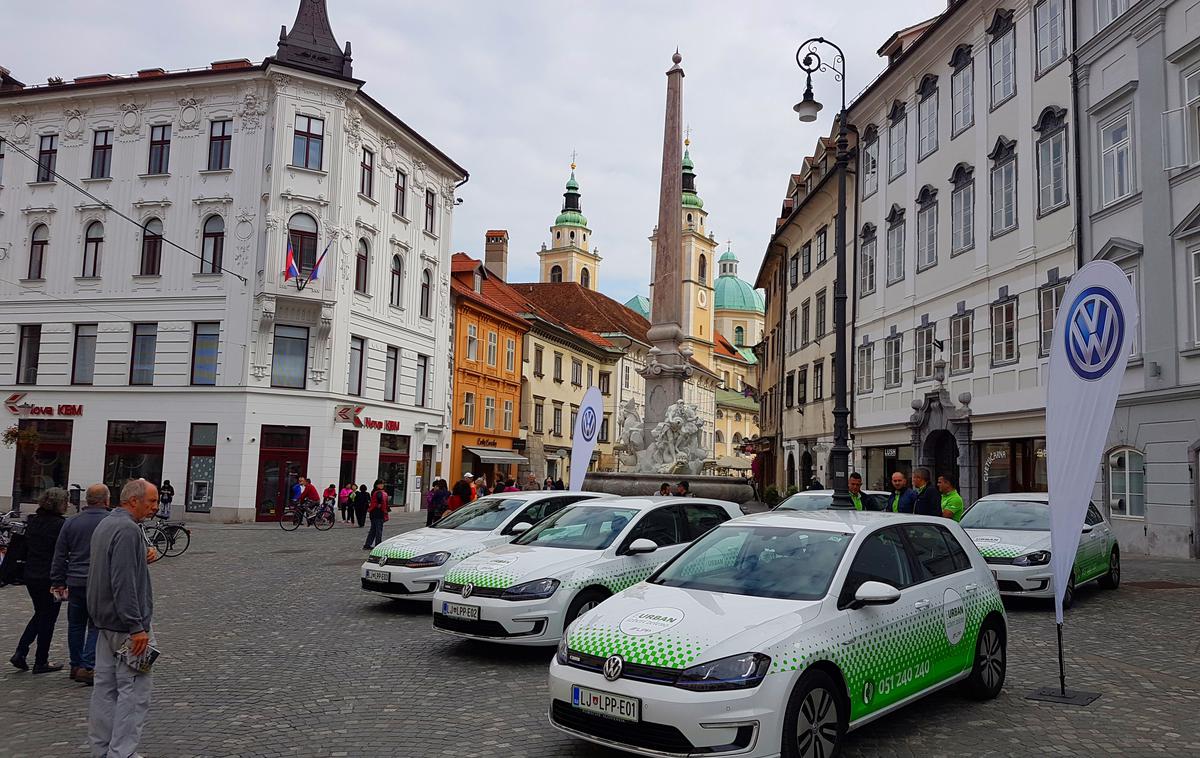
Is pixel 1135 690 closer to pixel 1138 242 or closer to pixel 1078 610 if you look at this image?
pixel 1078 610

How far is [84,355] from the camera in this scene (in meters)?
32.5

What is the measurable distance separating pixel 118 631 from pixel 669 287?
22767 mm

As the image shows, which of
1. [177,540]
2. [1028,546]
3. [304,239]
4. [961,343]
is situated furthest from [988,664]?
[304,239]

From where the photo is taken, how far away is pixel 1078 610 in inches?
463

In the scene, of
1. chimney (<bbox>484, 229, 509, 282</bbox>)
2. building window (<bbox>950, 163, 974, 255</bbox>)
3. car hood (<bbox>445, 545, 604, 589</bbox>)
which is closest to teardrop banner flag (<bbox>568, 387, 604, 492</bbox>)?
car hood (<bbox>445, 545, 604, 589</bbox>)

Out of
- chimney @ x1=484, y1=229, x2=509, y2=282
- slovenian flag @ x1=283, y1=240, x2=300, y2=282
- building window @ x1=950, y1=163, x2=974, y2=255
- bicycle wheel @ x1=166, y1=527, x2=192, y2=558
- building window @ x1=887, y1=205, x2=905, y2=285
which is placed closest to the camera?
bicycle wheel @ x1=166, y1=527, x2=192, y2=558

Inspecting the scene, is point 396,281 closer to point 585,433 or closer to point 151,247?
point 151,247

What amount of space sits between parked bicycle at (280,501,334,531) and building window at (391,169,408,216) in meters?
13.4

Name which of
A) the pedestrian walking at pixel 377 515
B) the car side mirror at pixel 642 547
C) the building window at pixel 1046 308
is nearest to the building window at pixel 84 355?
the pedestrian walking at pixel 377 515

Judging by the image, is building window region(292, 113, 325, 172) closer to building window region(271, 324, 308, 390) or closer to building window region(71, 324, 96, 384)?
building window region(271, 324, 308, 390)

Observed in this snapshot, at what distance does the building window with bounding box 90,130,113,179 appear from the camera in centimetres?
3309

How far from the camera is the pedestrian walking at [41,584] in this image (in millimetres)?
7969

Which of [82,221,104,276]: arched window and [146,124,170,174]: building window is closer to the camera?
[146,124,170,174]: building window

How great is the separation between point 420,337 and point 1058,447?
32.0 metres
